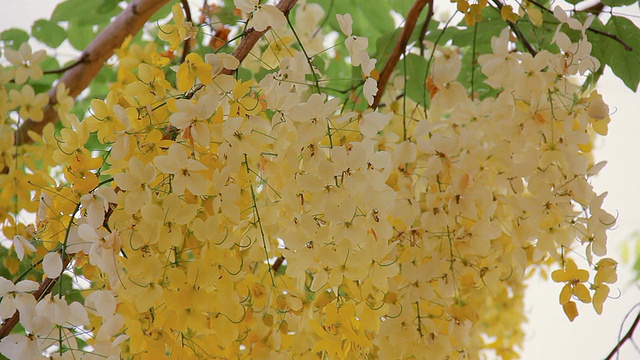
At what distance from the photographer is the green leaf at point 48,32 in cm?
78

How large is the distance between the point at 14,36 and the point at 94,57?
107 millimetres

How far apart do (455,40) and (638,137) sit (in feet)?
3.03

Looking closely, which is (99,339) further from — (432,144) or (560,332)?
(560,332)

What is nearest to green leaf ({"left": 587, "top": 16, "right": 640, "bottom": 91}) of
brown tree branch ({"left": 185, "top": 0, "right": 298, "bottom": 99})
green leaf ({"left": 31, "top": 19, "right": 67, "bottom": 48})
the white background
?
brown tree branch ({"left": 185, "top": 0, "right": 298, "bottom": 99})

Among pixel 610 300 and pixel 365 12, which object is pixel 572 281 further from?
pixel 610 300

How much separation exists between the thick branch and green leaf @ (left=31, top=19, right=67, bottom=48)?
0.07m

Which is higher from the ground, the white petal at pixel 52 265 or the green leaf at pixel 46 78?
the white petal at pixel 52 265

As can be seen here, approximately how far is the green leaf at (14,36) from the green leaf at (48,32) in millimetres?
14

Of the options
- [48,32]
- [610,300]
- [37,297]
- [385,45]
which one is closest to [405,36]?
[385,45]

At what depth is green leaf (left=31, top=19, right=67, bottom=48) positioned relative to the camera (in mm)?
785

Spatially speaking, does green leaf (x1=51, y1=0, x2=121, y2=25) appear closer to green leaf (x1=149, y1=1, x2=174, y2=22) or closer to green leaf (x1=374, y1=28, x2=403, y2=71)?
green leaf (x1=149, y1=1, x2=174, y2=22)

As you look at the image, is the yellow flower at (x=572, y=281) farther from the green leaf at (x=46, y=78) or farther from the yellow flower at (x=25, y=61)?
the green leaf at (x=46, y=78)

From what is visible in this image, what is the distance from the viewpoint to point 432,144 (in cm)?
47

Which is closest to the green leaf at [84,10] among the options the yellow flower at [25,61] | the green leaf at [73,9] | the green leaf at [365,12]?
the green leaf at [73,9]
